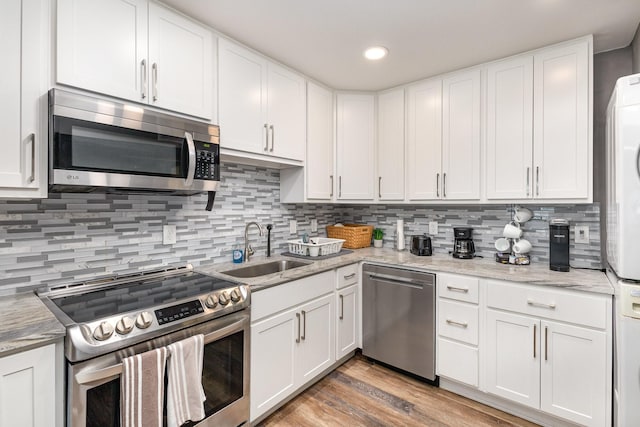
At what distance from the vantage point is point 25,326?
1.13 m

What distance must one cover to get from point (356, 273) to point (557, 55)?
2.12 metres

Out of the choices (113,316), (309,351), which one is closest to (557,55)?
(309,351)

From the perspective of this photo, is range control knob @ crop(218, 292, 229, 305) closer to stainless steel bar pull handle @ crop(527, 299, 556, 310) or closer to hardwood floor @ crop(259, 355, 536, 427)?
hardwood floor @ crop(259, 355, 536, 427)

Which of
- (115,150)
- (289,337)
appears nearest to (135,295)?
(115,150)

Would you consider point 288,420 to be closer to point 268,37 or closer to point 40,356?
point 40,356

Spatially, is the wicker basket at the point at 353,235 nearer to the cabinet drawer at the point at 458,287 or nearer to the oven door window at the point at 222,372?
the cabinet drawer at the point at 458,287

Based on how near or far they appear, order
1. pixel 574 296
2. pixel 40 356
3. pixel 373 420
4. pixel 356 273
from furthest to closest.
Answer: pixel 356 273 < pixel 373 420 < pixel 574 296 < pixel 40 356

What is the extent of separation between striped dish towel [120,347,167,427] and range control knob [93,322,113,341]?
0.12 meters

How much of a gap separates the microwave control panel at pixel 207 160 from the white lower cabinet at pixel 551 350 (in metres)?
1.92

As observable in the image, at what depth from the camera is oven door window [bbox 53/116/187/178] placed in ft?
4.34

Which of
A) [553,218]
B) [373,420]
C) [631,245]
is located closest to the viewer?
[631,245]

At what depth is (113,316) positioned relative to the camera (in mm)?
1228

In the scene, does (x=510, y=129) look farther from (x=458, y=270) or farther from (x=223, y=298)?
(x=223, y=298)

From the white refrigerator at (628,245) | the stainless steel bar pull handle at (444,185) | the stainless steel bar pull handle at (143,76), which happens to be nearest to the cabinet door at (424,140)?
the stainless steel bar pull handle at (444,185)
